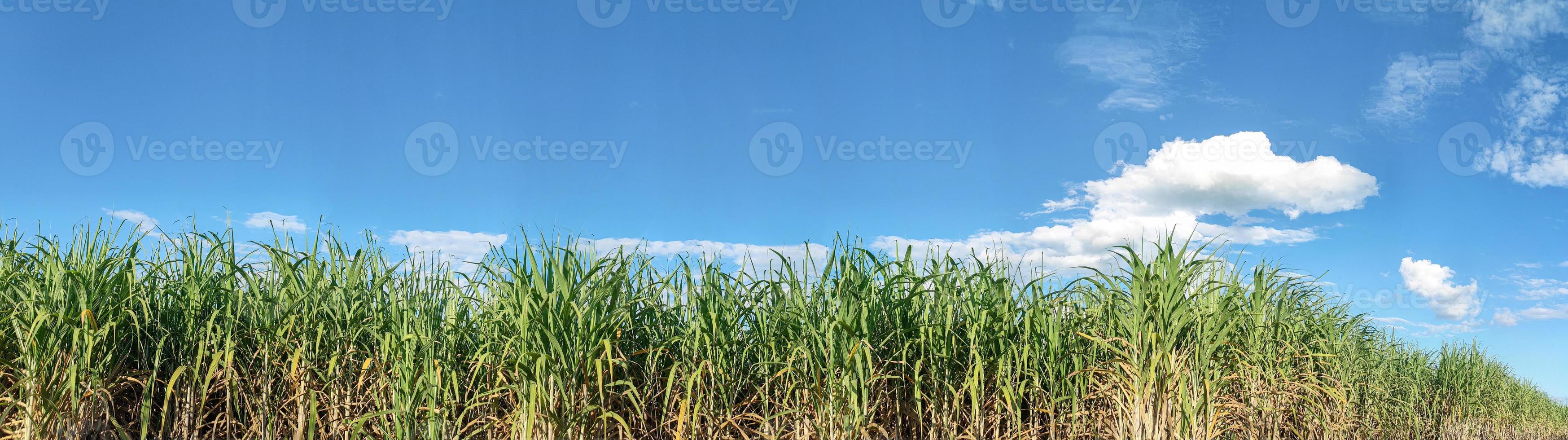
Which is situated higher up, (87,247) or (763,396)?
(87,247)

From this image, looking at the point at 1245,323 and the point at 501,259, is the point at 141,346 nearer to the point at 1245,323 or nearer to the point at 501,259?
the point at 501,259

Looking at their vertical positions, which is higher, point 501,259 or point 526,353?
point 501,259

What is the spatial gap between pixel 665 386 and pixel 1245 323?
3.31 metres

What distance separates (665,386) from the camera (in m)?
3.71

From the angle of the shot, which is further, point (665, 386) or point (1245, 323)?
point (1245, 323)

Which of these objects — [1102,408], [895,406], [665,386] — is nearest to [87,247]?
[665,386]

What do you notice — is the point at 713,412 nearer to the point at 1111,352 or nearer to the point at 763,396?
the point at 763,396

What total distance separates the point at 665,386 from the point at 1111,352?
83.2 inches

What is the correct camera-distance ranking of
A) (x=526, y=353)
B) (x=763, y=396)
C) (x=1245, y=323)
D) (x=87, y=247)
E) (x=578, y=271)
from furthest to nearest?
(x=1245, y=323), (x=87, y=247), (x=763, y=396), (x=578, y=271), (x=526, y=353)

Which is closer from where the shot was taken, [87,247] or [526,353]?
[526,353]

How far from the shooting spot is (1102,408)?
3.85m

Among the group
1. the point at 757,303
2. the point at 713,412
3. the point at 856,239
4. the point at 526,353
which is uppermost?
the point at 856,239

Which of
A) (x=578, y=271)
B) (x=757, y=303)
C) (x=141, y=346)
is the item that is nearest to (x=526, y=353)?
(x=578, y=271)

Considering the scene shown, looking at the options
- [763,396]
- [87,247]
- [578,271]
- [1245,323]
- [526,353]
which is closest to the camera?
[526,353]
